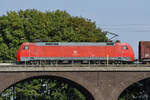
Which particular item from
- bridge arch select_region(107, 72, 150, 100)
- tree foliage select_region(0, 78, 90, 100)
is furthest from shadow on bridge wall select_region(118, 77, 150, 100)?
bridge arch select_region(107, 72, 150, 100)

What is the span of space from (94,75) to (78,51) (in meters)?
7.84

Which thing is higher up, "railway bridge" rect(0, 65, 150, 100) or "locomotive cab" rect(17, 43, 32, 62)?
"locomotive cab" rect(17, 43, 32, 62)

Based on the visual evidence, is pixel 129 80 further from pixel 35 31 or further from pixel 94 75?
pixel 35 31

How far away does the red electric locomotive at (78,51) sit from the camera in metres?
84.3

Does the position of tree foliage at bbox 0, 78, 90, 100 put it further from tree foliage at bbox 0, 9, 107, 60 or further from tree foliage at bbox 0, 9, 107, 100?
tree foliage at bbox 0, 9, 107, 60

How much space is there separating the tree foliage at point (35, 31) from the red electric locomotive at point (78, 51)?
12.6m

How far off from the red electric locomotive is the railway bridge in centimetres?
566

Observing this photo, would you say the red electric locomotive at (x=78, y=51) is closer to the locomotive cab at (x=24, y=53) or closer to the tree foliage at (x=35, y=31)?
the locomotive cab at (x=24, y=53)

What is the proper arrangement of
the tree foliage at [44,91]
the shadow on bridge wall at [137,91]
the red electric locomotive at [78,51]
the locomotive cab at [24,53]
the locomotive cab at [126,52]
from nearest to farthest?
the locomotive cab at [24,53], the red electric locomotive at [78,51], the locomotive cab at [126,52], the shadow on bridge wall at [137,91], the tree foliage at [44,91]

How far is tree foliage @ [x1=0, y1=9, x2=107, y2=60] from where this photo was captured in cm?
9950

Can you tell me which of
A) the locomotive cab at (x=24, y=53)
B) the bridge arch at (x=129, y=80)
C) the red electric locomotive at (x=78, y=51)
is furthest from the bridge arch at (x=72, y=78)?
the red electric locomotive at (x=78, y=51)

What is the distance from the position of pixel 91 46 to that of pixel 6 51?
63.7ft

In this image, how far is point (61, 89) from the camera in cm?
10138

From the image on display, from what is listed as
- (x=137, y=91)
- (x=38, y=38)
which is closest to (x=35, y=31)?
(x=38, y=38)
